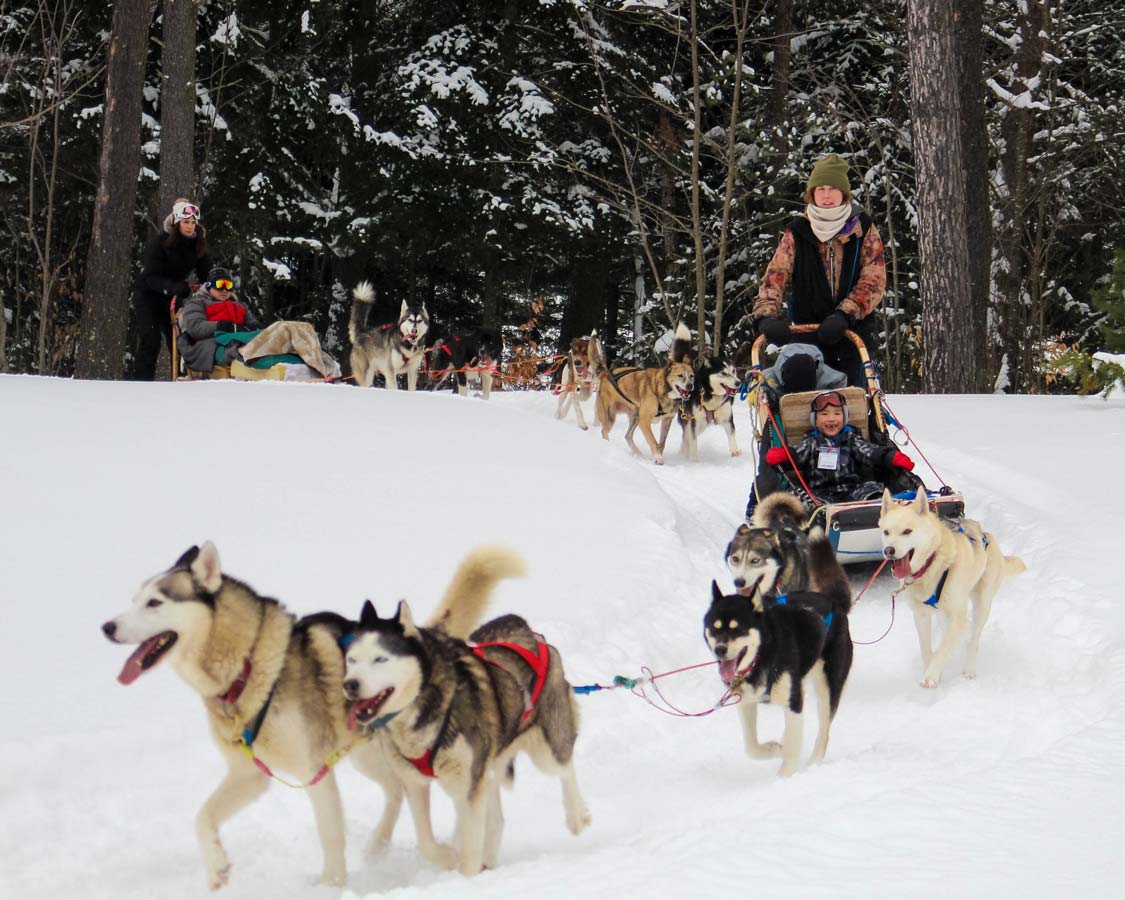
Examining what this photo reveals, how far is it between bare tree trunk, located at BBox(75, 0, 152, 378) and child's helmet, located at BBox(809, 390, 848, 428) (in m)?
7.50

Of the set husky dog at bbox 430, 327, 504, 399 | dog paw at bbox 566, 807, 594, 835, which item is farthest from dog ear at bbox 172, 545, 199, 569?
husky dog at bbox 430, 327, 504, 399

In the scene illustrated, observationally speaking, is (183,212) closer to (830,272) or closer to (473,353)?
(473,353)

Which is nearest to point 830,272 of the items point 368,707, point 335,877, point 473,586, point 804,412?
point 804,412

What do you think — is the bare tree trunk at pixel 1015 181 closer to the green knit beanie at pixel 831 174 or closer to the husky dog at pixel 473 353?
the husky dog at pixel 473 353

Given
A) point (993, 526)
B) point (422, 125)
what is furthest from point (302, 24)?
point (993, 526)

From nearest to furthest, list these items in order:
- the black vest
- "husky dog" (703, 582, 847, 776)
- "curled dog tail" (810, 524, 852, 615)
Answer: "husky dog" (703, 582, 847, 776) → "curled dog tail" (810, 524, 852, 615) → the black vest

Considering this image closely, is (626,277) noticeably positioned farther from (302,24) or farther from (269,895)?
(269,895)

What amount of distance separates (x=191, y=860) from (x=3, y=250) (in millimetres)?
19742

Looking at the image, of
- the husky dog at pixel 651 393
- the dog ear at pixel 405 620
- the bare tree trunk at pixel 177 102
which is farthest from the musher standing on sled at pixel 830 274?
the bare tree trunk at pixel 177 102

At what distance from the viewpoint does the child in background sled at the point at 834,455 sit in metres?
6.29

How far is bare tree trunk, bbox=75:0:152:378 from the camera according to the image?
1100 cm

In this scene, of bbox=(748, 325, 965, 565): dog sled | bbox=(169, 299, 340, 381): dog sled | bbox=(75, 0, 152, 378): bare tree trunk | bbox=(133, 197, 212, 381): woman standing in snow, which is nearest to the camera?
bbox=(748, 325, 965, 565): dog sled

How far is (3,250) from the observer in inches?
787

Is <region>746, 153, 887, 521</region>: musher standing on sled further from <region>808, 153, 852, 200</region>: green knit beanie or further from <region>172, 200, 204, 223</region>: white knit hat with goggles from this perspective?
<region>172, 200, 204, 223</region>: white knit hat with goggles
